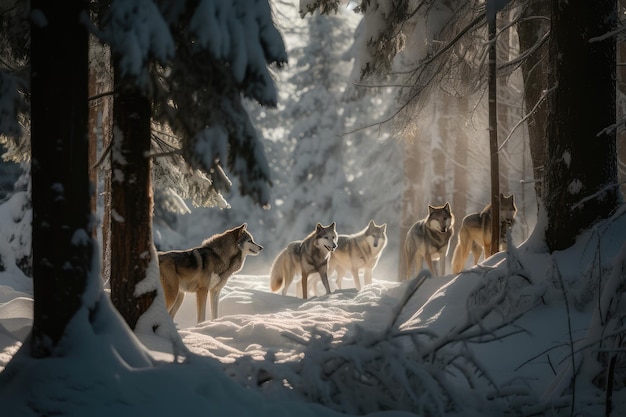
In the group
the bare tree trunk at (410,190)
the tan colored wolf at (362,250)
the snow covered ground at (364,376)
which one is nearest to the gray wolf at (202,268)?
the snow covered ground at (364,376)

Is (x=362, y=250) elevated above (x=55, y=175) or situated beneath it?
situated beneath

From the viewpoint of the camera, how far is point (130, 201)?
5.30 meters

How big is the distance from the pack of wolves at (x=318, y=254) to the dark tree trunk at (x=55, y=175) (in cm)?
461

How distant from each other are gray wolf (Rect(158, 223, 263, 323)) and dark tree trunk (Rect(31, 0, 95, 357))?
4.53 m

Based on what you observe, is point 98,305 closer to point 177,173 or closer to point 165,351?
point 165,351

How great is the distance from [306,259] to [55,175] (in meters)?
9.23

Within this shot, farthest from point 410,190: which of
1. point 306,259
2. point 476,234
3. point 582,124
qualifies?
point 582,124

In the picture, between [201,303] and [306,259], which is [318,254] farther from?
[201,303]

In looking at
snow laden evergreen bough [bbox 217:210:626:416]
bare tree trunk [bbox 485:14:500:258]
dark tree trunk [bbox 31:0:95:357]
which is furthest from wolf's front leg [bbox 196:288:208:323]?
dark tree trunk [bbox 31:0:95:357]

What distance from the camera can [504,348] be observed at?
5031 millimetres

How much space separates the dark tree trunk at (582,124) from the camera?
6.03 metres

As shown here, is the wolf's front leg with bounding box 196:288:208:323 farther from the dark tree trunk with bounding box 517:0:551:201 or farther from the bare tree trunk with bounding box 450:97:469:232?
the bare tree trunk with bounding box 450:97:469:232

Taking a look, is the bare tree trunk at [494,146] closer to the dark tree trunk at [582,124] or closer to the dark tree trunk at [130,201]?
the dark tree trunk at [582,124]

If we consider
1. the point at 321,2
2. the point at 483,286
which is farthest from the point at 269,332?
the point at 321,2
